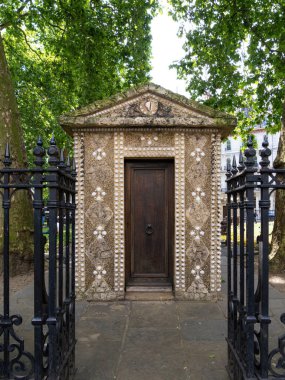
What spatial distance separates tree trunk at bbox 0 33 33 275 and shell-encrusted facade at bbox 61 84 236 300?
264 centimetres

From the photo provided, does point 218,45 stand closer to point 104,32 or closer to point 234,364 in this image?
point 104,32

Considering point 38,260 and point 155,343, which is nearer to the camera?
point 38,260

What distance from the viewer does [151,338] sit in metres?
5.21

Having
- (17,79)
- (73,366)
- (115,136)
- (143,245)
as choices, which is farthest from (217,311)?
(17,79)

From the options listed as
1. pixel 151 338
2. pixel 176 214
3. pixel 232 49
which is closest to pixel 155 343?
pixel 151 338

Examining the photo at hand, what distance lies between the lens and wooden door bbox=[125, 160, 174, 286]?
7.78 meters

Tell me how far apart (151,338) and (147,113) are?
13.5 feet

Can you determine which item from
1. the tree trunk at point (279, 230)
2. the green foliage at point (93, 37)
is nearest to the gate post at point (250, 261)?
the tree trunk at point (279, 230)

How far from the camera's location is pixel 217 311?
260 inches

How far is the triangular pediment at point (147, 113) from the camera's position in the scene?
729cm

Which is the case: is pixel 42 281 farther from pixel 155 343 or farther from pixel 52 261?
pixel 155 343

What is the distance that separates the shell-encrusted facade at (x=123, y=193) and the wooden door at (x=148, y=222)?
34 cm

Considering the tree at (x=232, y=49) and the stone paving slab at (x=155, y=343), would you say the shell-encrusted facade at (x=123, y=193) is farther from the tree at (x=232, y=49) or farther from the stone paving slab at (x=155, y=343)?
the tree at (x=232, y=49)

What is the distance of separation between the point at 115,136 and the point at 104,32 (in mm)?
7498
